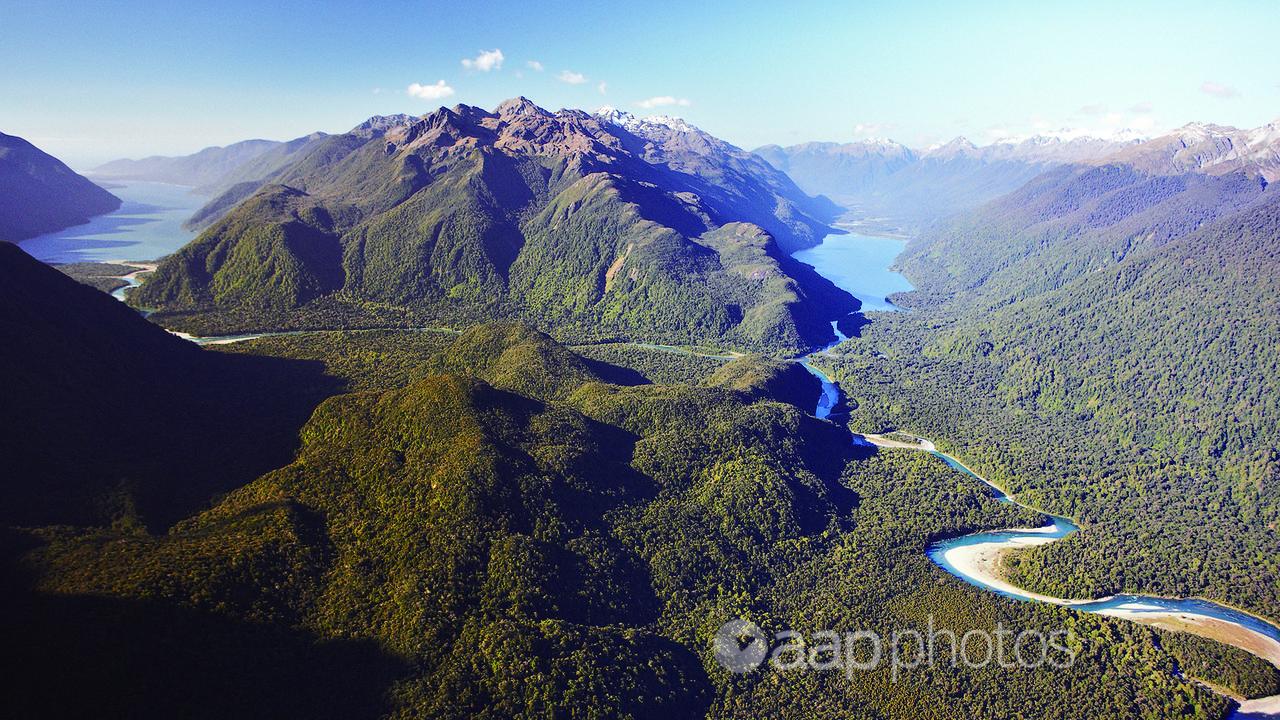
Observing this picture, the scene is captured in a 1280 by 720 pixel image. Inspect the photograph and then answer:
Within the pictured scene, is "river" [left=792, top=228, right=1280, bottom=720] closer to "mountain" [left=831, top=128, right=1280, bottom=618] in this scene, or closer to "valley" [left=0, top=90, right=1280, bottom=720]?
"valley" [left=0, top=90, right=1280, bottom=720]

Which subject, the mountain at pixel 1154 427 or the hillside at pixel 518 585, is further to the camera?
the mountain at pixel 1154 427

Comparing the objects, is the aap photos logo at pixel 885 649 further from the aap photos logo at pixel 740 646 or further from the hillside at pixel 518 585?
the hillside at pixel 518 585

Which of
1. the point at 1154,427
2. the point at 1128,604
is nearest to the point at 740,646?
the point at 1128,604

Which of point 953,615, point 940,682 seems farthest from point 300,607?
point 953,615

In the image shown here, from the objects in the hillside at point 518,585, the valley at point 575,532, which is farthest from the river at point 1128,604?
the hillside at point 518,585

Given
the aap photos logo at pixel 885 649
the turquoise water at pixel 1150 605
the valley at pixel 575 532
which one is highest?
the valley at pixel 575 532

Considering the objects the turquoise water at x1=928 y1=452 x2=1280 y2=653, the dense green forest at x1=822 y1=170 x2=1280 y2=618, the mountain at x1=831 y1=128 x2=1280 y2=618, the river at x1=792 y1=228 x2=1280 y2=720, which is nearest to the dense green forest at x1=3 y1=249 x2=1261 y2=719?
the river at x1=792 y1=228 x2=1280 y2=720

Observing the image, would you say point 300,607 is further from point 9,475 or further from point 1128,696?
point 1128,696
